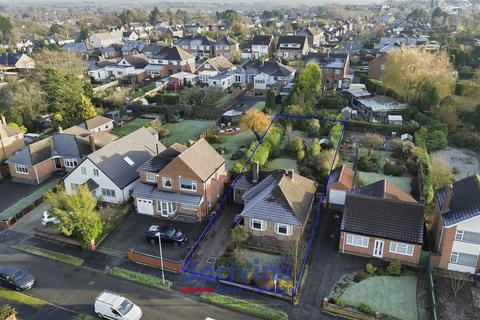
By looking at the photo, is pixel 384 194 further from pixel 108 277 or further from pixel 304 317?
pixel 108 277

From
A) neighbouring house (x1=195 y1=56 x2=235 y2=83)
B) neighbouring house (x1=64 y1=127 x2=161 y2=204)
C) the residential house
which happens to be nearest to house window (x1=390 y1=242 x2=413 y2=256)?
neighbouring house (x1=64 y1=127 x2=161 y2=204)

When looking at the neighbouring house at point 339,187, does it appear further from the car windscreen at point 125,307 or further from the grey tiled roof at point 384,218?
the car windscreen at point 125,307

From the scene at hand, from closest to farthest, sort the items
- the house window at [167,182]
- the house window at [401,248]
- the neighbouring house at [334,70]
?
the house window at [401,248]
the house window at [167,182]
the neighbouring house at [334,70]

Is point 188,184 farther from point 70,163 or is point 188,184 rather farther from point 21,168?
point 21,168

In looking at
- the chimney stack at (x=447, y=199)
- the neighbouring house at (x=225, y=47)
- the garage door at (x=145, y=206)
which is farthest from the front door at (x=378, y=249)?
the neighbouring house at (x=225, y=47)

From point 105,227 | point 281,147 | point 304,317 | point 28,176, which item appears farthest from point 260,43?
point 304,317
